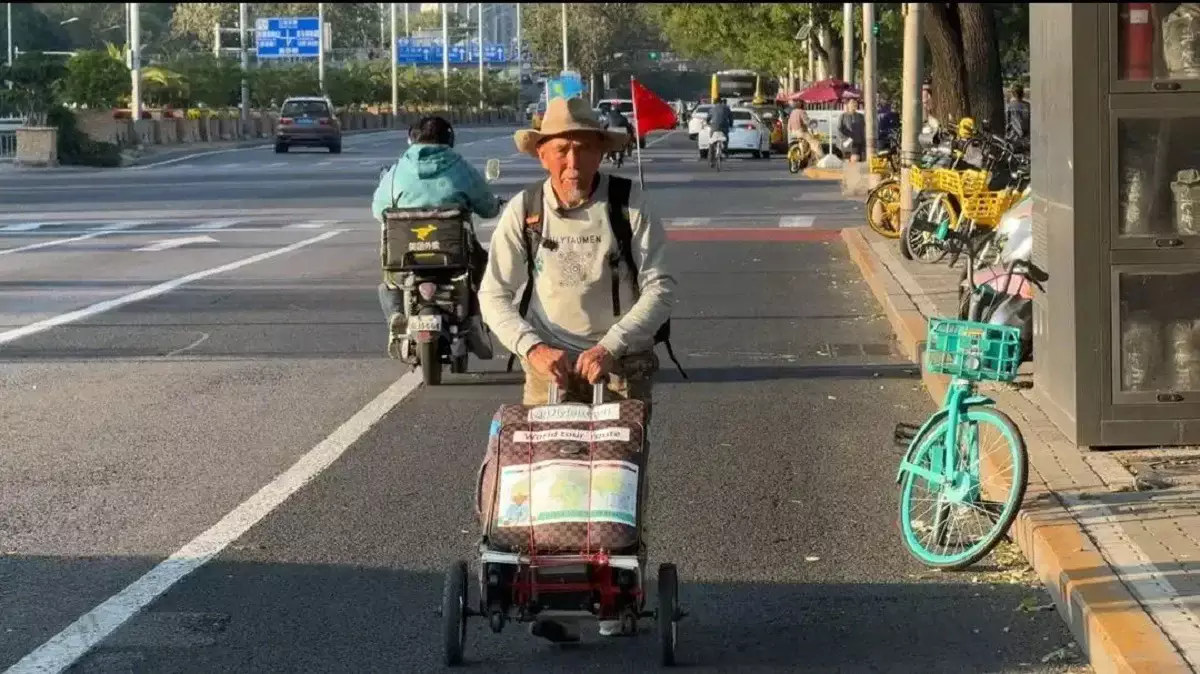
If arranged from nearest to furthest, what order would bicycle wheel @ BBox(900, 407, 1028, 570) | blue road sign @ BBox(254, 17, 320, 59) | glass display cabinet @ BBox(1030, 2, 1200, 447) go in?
bicycle wheel @ BBox(900, 407, 1028, 570)
glass display cabinet @ BBox(1030, 2, 1200, 447)
blue road sign @ BBox(254, 17, 320, 59)

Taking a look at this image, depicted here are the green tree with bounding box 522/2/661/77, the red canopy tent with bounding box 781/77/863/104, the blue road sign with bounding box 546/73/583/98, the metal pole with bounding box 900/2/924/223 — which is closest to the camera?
the blue road sign with bounding box 546/73/583/98

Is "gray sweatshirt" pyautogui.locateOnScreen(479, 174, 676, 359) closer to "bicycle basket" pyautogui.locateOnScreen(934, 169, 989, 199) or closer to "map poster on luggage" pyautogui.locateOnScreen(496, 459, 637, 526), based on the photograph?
"map poster on luggage" pyautogui.locateOnScreen(496, 459, 637, 526)

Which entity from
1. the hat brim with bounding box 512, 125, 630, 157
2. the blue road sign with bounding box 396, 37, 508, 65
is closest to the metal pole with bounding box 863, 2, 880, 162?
the hat brim with bounding box 512, 125, 630, 157

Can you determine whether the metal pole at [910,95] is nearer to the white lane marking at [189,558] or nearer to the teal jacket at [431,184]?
the teal jacket at [431,184]

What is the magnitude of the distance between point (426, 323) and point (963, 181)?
9365 millimetres

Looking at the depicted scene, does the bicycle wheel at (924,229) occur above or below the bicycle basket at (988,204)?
below

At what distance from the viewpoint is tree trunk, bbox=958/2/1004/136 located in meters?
29.7

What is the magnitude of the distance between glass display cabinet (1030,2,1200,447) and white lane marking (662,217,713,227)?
18.4 metres

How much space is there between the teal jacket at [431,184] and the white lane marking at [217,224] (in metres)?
15.0

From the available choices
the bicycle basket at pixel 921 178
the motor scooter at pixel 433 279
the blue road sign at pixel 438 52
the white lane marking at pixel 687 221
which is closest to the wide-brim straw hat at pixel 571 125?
the motor scooter at pixel 433 279

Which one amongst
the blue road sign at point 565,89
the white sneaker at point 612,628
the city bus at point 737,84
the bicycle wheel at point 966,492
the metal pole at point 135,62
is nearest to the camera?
the white sneaker at point 612,628

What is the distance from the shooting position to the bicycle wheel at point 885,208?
79.5ft

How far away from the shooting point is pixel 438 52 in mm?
146125

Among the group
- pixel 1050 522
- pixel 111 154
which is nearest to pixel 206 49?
pixel 111 154
